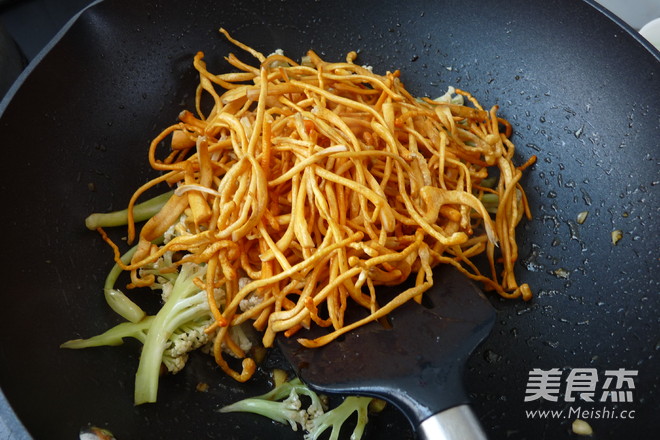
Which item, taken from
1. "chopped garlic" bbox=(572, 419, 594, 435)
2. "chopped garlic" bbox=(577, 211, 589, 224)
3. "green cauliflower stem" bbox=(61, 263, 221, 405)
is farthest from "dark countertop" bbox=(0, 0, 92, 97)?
"chopped garlic" bbox=(572, 419, 594, 435)

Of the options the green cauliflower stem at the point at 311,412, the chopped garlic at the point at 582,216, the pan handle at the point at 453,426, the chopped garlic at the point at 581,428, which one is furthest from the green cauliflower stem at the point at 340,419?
the chopped garlic at the point at 582,216

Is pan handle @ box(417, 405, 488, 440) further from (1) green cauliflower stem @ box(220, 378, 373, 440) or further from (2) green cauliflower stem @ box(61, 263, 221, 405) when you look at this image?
(2) green cauliflower stem @ box(61, 263, 221, 405)

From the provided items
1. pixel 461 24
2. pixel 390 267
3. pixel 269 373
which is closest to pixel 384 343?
pixel 390 267

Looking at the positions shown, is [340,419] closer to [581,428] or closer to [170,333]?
[170,333]

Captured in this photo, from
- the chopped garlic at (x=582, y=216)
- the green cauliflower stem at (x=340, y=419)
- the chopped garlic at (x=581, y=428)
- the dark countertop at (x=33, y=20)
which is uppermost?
the dark countertop at (x=33, y=20)

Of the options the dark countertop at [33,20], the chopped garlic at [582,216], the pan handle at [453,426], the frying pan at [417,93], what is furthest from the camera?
the dark countertop at [33,20]

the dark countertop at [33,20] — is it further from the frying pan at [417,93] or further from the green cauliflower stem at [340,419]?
the green cauliflower stem at [340,419]

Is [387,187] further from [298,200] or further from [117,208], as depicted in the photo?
[117,208]
